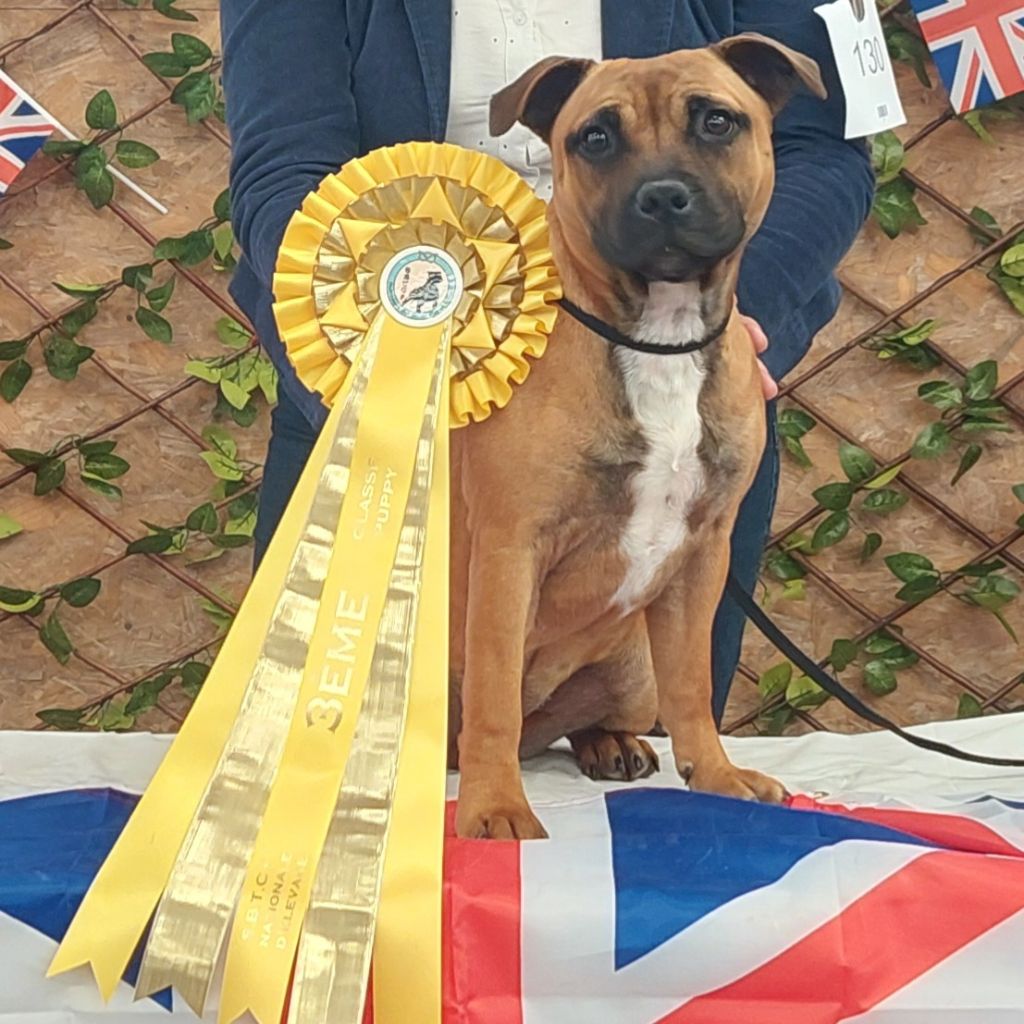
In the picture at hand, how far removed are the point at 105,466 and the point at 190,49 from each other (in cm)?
64

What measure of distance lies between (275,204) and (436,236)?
217 mm

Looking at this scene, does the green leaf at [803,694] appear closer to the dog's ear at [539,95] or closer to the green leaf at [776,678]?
the green leaf at [776,678]

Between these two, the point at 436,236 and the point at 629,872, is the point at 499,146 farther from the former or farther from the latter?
the point at 629,872

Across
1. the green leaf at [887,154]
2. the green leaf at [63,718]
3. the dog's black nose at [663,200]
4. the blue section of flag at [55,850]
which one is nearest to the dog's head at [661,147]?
the dog's black nose at [663,200]

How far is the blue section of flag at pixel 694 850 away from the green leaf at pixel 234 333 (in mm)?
1263

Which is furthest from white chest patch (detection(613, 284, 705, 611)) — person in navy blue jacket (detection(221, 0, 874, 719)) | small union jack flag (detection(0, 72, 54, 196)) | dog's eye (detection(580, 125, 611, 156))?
small union jack flag (detection(0, 72, 54, 196))

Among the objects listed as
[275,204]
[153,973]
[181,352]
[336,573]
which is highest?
[181,352]

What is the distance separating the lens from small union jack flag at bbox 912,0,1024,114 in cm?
192

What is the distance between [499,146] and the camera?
3.85 ft

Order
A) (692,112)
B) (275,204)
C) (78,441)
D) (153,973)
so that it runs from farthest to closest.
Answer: (78,441)
(275,204)
(692,112)
(153,973)

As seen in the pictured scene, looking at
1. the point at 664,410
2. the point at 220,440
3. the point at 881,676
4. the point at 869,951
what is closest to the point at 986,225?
the point at 881,676

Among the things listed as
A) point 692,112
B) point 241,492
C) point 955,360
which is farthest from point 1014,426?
point 692,112

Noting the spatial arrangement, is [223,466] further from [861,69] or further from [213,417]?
[861,69]

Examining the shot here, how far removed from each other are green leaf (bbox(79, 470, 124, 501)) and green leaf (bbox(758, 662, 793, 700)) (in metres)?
1.06
